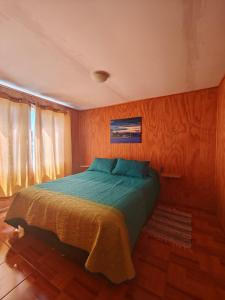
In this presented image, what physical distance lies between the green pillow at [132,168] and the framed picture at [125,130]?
637 millimetres

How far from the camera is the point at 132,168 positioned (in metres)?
2.70

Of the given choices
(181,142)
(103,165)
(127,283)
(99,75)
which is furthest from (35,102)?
(127,283)

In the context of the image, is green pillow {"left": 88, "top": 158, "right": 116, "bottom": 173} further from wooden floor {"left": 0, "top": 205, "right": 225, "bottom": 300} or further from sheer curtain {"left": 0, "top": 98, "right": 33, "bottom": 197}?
wooden floor {"left": 0, "top": 205, "right": 225, "bottom": 300}

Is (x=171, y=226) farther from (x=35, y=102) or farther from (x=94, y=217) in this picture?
(x=35, y=102)

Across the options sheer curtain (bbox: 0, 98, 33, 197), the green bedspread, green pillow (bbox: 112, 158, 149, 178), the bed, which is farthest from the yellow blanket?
green pillow (bbox: 112, 158, 149, 178)

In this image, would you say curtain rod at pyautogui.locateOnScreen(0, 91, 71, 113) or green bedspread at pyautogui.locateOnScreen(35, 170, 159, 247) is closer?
green bedspread at pyautogui.locateOnScreen(35, 170, 159, 247)

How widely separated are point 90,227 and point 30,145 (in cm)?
230

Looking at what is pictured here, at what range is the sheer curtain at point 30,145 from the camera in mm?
2496

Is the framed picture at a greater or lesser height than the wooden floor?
greater

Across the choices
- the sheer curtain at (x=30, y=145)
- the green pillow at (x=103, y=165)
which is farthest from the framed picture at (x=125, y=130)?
the sheer curtain at (x=30, y=145)

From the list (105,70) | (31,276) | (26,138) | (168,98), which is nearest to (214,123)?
(168,98)

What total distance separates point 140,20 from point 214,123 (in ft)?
7.08

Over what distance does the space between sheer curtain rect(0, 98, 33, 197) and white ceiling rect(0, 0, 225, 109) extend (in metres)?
0.51

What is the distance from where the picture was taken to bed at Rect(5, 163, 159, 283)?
1170 mm
